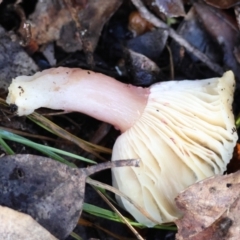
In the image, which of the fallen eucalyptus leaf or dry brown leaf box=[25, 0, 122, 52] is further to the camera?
dry brown leaf box=[25, 0, 122, 52]

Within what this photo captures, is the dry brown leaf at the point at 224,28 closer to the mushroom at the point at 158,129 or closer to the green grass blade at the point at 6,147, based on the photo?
the mushroom at the point at 158,129

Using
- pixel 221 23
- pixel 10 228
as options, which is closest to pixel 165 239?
pixel 10 228

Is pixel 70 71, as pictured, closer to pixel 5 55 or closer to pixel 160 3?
pixel 5 55

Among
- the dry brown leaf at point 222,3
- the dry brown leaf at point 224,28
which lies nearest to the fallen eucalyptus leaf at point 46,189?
the dry brown leaf at point 224,28

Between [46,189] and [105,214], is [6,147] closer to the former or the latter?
[46,189]

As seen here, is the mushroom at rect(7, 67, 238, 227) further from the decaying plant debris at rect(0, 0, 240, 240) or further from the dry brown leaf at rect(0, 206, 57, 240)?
the dry brown leaf at rect(0, 206, 57, 240)

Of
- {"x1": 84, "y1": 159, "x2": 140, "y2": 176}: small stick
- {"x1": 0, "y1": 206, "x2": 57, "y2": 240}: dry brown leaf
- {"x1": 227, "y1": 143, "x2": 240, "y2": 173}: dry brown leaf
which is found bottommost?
{"x1": 227, "y1": 143, "x2": 240, "y2": 173}: dry brown leaf

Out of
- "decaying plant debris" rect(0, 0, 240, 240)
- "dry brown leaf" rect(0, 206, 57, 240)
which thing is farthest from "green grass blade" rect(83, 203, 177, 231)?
"dry brown leaf" rect(0, 206, 57, 240)

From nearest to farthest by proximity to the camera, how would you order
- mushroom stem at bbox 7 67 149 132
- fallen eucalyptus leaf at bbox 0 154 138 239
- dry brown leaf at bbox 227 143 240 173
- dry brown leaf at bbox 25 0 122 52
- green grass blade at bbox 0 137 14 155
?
fallen eucalyptus leaf at bbox 0 154 138 239
mushroom stem at bbox 7 67 149 132
green grass blade at bbox 0 137 14 155
dry brown leaf at bbox 227 143 240 173
dry brown leaf at bbox 25 0 122 52
